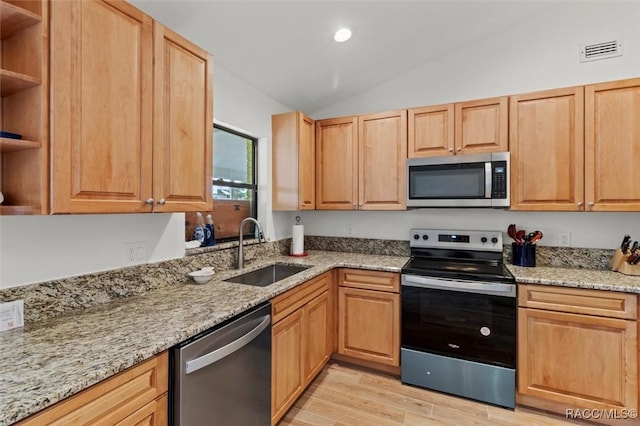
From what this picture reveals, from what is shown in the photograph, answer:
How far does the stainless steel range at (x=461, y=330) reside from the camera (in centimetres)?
209

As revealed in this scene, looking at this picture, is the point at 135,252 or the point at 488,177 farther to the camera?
the point at 488,177

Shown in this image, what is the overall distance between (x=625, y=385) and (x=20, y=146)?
3279 mm

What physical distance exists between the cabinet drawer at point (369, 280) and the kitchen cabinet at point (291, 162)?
761 millimetres

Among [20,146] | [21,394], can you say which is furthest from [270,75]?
[21,394]

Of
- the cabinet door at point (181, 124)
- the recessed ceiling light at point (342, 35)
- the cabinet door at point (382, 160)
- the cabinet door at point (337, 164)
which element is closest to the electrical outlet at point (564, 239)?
the cabinet door at point (382, 160)

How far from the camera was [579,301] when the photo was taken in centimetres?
195

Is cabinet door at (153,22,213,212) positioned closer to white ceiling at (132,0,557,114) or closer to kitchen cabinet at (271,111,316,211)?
white ceiling at (132,0,557,114)

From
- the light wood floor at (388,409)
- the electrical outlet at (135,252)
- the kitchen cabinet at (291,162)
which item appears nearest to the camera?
the electrical outlet at (135,252)

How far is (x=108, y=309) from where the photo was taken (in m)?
1.39

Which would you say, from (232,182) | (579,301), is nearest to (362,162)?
(232,182)

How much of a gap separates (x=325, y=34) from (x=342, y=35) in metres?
0.14

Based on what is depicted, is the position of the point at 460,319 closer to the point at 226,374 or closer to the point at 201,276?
the point at 226,374

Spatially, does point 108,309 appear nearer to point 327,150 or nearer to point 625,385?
point 327,150

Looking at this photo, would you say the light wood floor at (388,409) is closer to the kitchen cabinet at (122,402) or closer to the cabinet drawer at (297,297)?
the cabinet drawer at (297,297)
